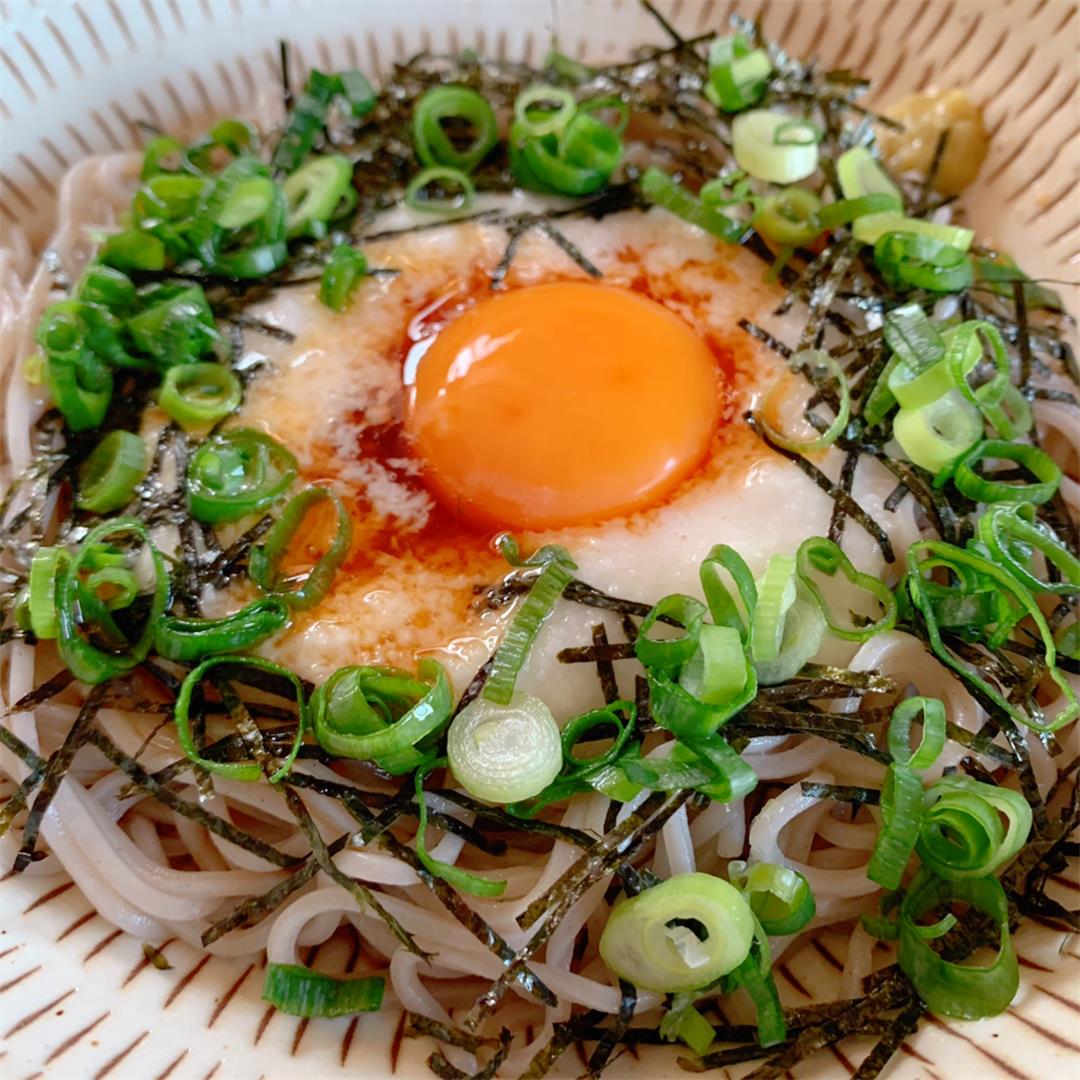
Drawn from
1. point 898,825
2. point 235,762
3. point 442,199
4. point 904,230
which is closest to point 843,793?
point 898,825

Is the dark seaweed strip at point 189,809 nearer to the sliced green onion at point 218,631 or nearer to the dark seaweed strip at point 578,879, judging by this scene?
the sliced green onion at point 218,631

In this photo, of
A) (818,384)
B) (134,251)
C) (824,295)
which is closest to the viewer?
(818,384)

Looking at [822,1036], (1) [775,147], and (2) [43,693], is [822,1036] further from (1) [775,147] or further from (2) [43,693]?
(1) [775,147]

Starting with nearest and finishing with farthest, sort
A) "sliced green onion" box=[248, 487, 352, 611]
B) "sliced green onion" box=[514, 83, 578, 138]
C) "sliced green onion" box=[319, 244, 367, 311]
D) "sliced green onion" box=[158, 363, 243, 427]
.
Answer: "sliced green onion" box=[248, 487, 352, 611] < "sliced green onion" box=[158, 363, 243, 427] < "sliced green onion" box=[319, 244, 367, 311] < "sliced green onion" box=[514, 83, 578, 138]

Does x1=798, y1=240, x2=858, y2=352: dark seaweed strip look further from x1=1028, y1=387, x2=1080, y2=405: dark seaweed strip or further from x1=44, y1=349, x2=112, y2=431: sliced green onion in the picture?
x1=44, y1=349, x2=112, y2=431: sliced green onion

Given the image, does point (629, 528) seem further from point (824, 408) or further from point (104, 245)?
point (104, 245)

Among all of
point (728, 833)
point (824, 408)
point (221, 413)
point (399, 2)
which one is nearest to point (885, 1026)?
point (728, 833)

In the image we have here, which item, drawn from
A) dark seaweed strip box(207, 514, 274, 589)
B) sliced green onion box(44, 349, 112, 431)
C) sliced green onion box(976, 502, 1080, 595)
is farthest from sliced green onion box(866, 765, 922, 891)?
Answer: sliced green onion box(44, 349, 112, 431)
